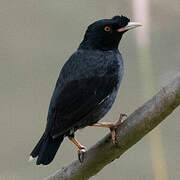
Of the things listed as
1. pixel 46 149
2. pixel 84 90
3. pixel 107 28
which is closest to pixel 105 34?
pixel 107 28

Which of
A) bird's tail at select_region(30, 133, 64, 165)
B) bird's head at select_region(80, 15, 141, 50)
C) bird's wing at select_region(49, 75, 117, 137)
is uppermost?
bird's head at select_region(80, 15, 141, 50)

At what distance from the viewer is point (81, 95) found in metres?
3.66

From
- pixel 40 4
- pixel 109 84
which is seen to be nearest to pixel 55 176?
pixel 109 84

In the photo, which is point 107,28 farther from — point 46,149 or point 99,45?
point 46,149

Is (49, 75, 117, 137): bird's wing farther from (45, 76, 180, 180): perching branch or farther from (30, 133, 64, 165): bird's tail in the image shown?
(45, 76, 180, 180): perching branch

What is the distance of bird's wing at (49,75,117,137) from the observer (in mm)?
3586

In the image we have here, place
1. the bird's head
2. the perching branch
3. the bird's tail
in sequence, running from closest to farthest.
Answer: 1. the perching branch
2. the bird's tail
3. the bird's head

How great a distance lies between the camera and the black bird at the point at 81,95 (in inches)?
142

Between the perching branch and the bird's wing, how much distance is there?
0.70ft

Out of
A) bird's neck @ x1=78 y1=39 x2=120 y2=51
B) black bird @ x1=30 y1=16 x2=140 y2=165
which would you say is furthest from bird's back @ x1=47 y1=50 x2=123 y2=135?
bird's neck @ x1=78 y1=39 x2=120 y2=51

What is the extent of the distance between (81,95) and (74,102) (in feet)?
0.23

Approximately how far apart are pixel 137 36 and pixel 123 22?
298 centimetres

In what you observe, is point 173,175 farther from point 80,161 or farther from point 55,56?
point 80,161

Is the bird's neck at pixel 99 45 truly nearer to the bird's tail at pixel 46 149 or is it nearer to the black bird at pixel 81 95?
the black bird at pixel 81 95
